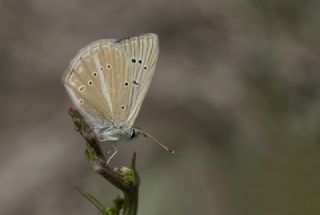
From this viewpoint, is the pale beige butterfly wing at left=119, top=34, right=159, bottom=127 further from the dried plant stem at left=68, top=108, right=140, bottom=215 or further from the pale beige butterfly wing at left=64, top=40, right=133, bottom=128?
the dried plant stem at left=68, top=108, right=140, bottom=215

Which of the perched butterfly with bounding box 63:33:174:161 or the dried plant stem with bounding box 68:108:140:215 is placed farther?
the perched butterfly with bounding box 63:33:174:161

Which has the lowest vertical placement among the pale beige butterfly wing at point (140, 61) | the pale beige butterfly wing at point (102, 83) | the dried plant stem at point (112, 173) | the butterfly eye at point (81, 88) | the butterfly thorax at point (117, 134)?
the dried plant stem at point (112, 173)

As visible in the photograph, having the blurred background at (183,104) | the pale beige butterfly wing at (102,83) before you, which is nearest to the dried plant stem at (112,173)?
the pale beige butterfly wing at (102,83)

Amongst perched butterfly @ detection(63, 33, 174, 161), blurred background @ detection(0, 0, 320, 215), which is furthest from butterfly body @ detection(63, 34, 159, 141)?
blurred background @ detection(0, 0, 320, 215)

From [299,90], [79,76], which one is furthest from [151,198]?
[79,76]

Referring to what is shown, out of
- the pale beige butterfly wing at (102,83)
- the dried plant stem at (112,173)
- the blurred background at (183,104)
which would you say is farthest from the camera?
the blurred background at (183,104)

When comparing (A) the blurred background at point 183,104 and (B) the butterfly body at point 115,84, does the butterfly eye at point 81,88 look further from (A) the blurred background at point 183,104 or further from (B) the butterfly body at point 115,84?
(A) the blurred background at point 183,104

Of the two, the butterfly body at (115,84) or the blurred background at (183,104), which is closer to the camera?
the butterfly body at (115,84)
